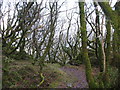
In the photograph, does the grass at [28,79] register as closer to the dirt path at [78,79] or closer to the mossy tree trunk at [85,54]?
the dirt path at [78,79]

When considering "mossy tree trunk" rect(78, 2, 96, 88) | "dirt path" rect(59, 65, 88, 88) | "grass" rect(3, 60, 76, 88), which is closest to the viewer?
"mossy tree trunk" rect(78, 2, 96, 88)

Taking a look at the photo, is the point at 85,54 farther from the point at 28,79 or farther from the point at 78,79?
the point at 78,79

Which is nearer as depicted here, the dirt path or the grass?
the grass

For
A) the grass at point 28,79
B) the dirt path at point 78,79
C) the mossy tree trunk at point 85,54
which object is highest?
the mossy tree trunk at point 85,54

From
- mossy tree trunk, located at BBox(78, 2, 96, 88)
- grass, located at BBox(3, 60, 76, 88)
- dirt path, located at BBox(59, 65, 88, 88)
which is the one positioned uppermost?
mossy tree trunk, located at BBox(78, 2, 96, 88)

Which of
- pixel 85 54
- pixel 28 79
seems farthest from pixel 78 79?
pixel 85 54

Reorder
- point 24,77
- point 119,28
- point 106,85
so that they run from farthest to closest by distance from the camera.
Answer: point 24,77 < point 106,85 < point 119,28

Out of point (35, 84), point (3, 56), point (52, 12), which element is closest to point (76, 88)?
point (35, 84)

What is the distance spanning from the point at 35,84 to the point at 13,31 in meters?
4.95

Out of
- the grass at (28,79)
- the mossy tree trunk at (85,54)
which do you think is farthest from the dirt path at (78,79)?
the mossy tree trunk at (85,54)

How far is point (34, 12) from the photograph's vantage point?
38.0ft

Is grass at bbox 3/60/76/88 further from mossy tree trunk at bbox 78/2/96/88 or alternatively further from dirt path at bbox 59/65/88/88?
mossy tree trunk at bbox 78/2/96/88

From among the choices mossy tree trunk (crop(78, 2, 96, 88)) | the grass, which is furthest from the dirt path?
mossy tree trunk (crop(78, 2, 96, 88))

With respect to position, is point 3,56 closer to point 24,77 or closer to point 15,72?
point 15,72
